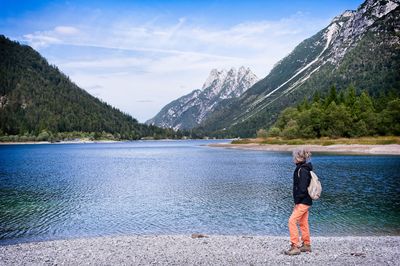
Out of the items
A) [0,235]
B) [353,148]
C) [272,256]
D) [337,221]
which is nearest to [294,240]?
[272,256]

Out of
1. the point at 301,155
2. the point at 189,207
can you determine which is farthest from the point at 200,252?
Answer: the point at 189,207

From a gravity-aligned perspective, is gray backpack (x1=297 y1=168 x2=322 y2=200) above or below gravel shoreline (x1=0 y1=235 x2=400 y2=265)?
above

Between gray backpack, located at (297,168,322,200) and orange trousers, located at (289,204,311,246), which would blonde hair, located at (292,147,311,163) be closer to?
gray backpack, located at (297,168,322,200)

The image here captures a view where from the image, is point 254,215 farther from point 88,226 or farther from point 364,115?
point 364,115

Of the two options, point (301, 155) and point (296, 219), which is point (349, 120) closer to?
point (296, 219)

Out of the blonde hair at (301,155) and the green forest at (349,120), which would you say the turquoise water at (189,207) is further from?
the green forest at (349,120)

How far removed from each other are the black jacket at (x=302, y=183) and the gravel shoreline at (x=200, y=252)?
252cm

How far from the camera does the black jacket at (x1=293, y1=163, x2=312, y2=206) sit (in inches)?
594

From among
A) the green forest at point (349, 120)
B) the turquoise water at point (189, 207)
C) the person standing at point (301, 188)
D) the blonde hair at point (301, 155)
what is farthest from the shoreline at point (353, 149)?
the blonde hair at point (301, 155)

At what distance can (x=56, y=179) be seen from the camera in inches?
2355

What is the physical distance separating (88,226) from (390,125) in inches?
4870

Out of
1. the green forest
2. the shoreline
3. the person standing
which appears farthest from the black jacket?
the green forest

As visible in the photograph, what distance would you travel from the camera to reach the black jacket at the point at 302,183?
594 inches

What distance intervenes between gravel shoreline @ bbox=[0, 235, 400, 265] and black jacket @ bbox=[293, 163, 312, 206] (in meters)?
2.52
